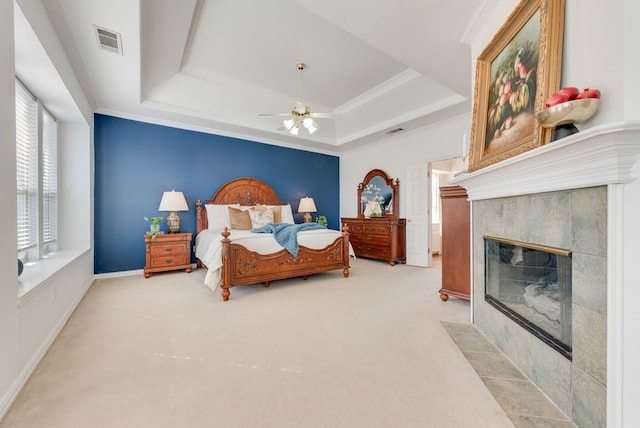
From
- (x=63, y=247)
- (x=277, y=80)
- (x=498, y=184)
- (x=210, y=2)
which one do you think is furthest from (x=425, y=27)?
(x=63, y=247)

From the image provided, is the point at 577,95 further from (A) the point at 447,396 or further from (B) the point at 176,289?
(B) the point at 176,289

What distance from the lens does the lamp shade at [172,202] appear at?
167 inches

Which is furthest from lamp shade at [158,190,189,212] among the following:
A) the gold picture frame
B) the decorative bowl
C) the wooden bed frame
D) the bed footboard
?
the decorative bowl

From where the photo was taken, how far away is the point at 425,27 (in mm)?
2268

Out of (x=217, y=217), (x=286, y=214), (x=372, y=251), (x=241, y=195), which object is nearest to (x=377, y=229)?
(x=372, y=251)

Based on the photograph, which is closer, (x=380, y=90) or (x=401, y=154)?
(x=380, y=90)

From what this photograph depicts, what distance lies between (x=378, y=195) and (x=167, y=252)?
421 centimetres

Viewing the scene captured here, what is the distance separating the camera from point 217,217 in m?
4.88

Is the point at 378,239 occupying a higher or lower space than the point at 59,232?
lower

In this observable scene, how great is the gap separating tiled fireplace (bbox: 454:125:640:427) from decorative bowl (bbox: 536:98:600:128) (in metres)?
0.14

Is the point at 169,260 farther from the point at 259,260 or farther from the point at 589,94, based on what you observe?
the point at 589,94

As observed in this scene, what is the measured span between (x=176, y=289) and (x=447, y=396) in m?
3.28

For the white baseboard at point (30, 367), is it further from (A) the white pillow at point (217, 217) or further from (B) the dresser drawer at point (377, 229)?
(B) the dresser drawer at point (377, 229)

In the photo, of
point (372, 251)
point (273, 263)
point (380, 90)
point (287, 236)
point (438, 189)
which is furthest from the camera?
point (438, 189)
